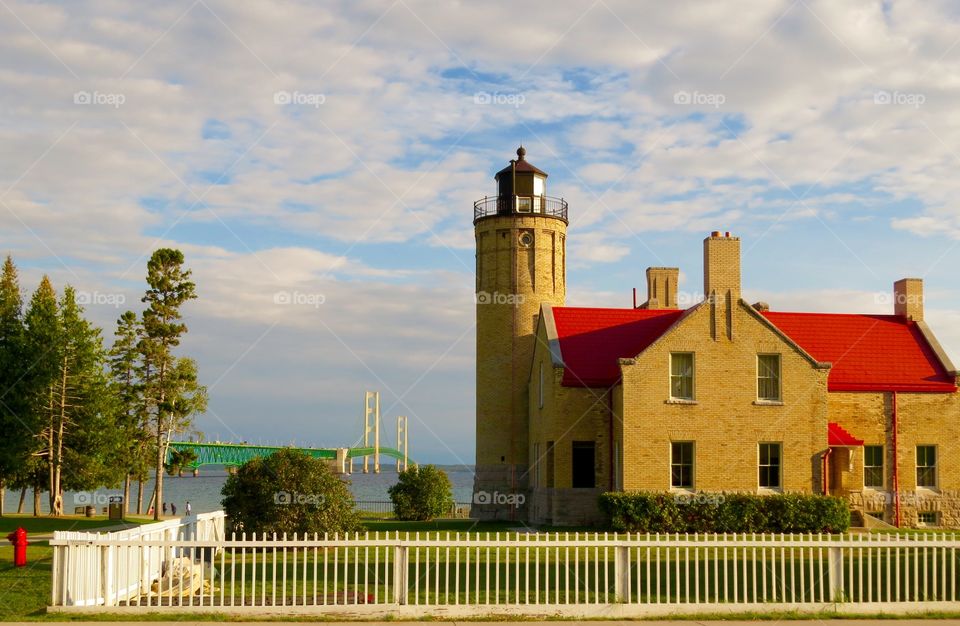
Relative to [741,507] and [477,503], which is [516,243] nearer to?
[477,503]

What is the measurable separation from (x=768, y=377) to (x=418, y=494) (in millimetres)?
19298

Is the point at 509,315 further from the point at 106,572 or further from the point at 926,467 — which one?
the point at 106,572

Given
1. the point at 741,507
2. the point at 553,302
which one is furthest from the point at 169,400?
the point at 741,507

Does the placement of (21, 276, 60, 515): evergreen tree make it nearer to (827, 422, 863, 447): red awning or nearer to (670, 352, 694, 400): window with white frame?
(670, 352, 694, 400): window with white frame

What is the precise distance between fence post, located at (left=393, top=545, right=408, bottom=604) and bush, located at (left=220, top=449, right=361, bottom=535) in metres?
9.17

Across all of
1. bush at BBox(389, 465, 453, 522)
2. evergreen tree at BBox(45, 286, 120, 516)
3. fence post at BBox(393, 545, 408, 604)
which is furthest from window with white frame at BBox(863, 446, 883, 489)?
evergreen tree at BBox(45, 286, 120, 516)

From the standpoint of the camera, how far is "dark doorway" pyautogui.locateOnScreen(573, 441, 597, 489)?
3497cm

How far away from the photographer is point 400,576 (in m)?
16.0

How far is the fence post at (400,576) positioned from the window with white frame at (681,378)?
18.1 m

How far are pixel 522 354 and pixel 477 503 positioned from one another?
6904mm

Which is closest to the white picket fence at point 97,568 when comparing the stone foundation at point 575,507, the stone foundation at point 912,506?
the stone foundation at point 575,507

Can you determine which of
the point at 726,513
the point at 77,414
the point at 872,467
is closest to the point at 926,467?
the point at 872,467

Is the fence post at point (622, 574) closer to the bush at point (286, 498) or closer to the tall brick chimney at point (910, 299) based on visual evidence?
the bush at point (286, 498)

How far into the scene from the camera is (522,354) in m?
43.1
